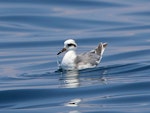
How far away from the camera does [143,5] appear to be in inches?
1529

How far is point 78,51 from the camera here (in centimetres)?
2734

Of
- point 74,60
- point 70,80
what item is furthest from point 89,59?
point 70,80

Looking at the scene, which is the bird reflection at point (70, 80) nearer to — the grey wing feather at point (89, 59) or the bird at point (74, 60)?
the bird at point (74, 60)

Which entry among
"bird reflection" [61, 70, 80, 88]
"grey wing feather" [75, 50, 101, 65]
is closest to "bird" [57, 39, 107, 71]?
"grey wing feather" [75, 50, 101, 65]

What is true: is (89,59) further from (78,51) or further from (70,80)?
(78,51)

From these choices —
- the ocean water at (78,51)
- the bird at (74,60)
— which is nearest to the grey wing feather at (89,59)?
the bird at (74,60)

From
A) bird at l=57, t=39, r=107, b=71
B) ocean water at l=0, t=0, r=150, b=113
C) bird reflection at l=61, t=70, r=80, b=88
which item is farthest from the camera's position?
bird at l=57, t=39, r=107, b=71

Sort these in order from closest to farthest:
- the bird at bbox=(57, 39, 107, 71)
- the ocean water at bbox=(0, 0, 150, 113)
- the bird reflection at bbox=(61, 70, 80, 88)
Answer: the ocean water at bbox=(0, 0, 150, 113) < the bird reflection at bbox=(61, 70, 80, 88) < the bird at bbox=(57, 39, 107, 71)

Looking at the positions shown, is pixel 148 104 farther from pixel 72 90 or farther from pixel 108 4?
pixel 108 4

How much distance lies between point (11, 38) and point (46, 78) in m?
8.93

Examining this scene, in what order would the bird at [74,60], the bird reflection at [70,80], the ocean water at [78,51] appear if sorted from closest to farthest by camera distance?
the ocean water at [78,51] → the bird reflection at [70,80] → the bird at [74,60]

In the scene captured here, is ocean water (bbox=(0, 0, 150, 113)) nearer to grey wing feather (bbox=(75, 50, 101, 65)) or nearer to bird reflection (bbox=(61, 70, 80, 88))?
bird reflection (bbox=(61, 70, 80, 88))

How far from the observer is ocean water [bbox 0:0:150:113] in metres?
18.6

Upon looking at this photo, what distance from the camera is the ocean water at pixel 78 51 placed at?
1858cm
